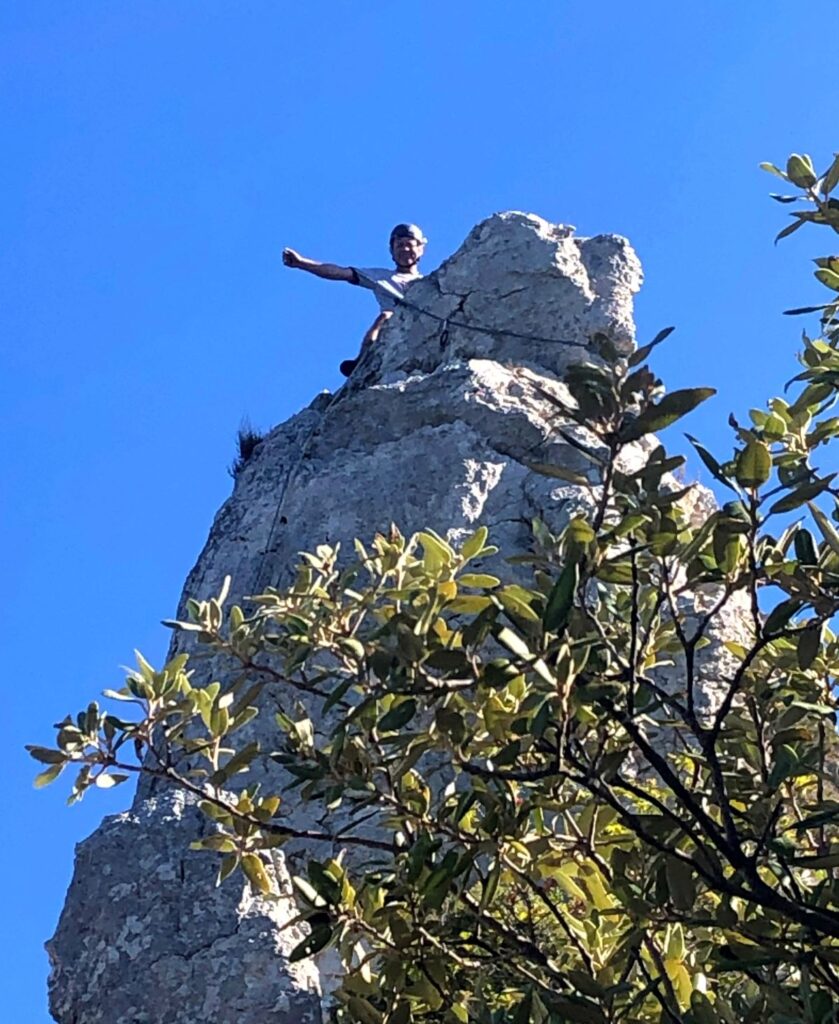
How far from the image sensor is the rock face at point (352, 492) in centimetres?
480

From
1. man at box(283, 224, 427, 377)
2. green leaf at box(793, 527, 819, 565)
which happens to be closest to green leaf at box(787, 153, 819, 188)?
green leaf at box(793, 527, 819, 565)

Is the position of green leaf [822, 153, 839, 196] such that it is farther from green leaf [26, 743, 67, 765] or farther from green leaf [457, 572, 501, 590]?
green leaf [26, 743, 67, 765]

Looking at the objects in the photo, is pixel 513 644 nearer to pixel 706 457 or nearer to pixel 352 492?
pixel 706 457

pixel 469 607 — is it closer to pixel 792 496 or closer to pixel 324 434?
pixel 792 496

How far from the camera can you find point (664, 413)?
243 cm

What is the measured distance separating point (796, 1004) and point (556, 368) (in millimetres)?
7979

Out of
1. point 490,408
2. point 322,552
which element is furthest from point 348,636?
point 490,408

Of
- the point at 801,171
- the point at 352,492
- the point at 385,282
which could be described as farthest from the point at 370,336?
the point at 801,171

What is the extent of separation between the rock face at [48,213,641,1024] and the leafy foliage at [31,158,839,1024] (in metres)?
1.40

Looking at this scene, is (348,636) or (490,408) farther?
(490,408)

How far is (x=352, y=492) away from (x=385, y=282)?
11.2 ft

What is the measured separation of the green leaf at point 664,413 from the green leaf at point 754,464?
0.69 ft

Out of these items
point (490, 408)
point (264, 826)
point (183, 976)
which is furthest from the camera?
point (490, 408)

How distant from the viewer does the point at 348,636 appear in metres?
3.17
